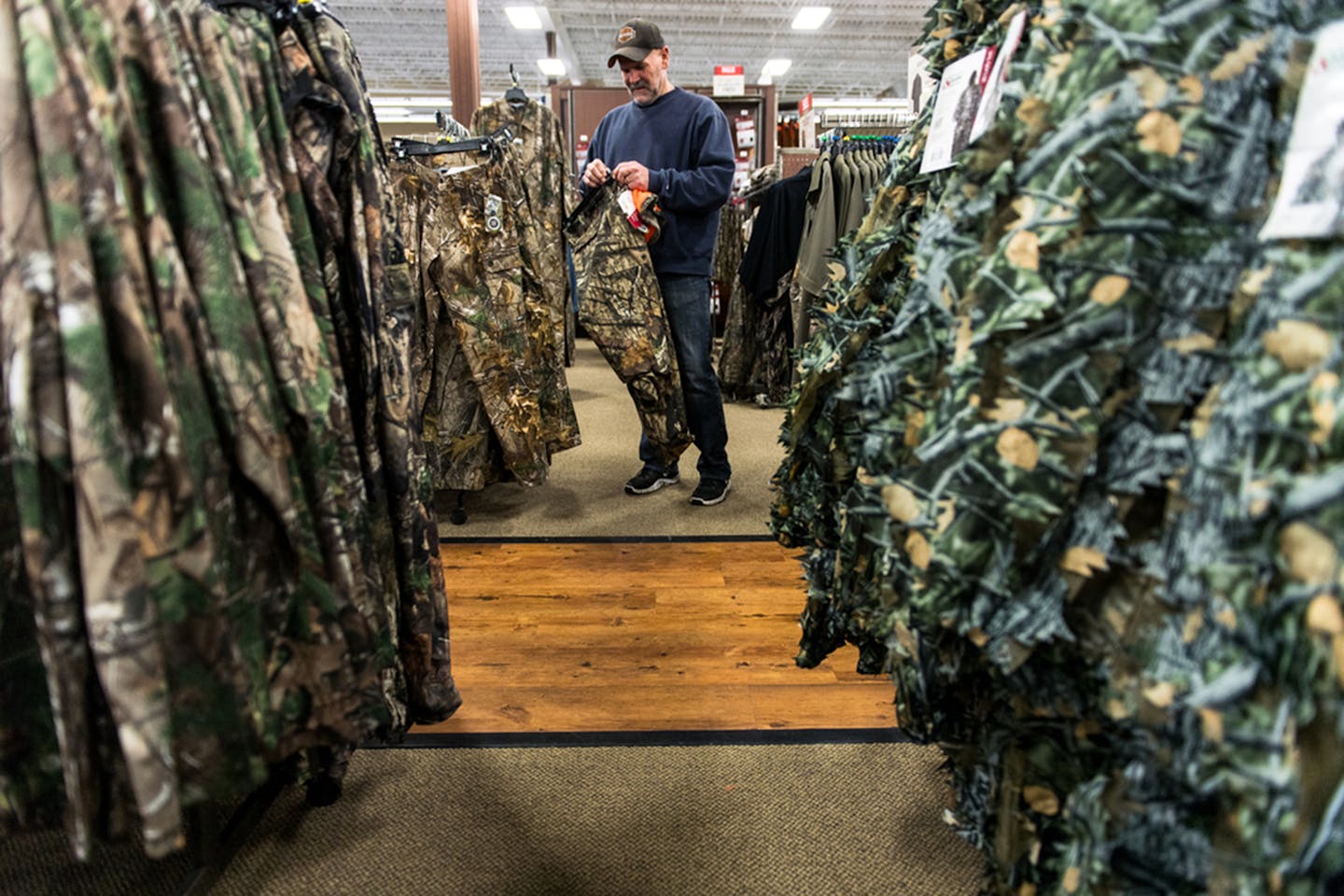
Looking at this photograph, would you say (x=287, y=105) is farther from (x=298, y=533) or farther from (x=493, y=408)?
(x=493, y=408)

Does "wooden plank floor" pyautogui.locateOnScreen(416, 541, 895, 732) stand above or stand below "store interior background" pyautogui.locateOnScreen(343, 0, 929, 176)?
below

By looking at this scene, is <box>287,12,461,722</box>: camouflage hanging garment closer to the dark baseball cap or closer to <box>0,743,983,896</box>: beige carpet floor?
<box>0,743,983,896</box>: beige carpet floor

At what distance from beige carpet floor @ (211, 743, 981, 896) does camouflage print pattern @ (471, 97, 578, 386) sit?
165 cm

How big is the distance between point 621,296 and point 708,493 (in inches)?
31.7

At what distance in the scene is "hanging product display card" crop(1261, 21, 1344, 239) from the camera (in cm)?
50

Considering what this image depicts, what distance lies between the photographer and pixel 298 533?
71 centimetres

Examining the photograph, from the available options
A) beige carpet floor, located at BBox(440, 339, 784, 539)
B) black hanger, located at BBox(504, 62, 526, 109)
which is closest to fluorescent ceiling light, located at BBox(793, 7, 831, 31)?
beige carpet floor, located at BBox(440, 339, 784, 539)

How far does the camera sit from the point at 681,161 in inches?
108

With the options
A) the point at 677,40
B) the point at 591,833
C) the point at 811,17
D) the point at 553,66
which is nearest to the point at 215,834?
the point at 591,833

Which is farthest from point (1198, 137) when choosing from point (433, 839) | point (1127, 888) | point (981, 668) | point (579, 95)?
point (579, 95)

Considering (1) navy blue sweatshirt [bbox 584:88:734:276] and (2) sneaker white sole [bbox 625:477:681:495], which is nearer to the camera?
(1) navy blue sweatshirt [bbox 584:88:734:276]

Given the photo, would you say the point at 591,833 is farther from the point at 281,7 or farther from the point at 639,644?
the point at 281,7

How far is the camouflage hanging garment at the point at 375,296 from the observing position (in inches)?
35.8

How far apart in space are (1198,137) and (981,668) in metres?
0.46
